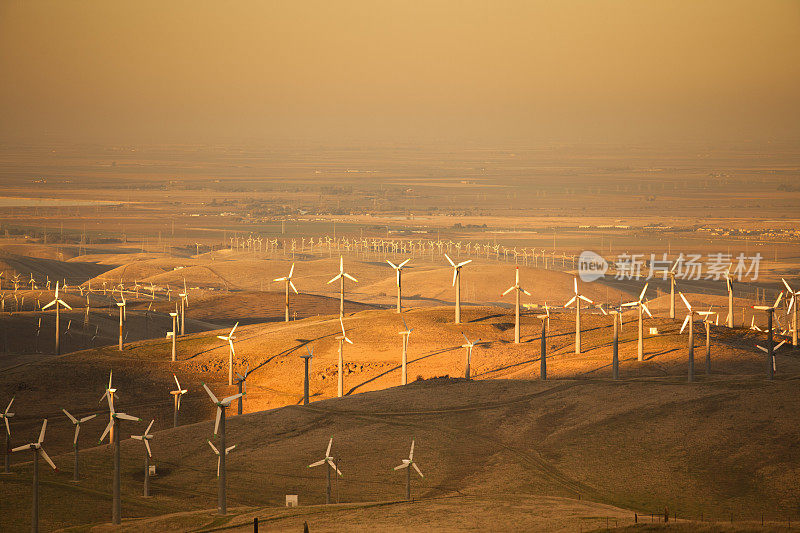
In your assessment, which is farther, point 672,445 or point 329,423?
point 329,423

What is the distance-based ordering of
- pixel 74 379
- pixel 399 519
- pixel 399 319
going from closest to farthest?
pixel 399 519 → pixel 74 379 → pixel 399 319

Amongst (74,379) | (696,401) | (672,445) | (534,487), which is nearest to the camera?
(534,487)

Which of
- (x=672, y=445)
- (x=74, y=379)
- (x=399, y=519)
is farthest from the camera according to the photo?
(x=74, y=379)

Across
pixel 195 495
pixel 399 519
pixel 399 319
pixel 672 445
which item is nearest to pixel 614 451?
pixel 672 445

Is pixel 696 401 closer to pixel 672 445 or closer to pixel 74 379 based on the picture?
pixel 672 445

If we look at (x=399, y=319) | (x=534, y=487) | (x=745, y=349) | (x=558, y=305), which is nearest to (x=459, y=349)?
(x=399, y=319)

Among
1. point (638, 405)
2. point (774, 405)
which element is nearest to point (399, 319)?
point (638, 405)

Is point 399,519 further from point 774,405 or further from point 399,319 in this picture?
point 399,319

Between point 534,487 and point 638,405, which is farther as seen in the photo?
point 638,405

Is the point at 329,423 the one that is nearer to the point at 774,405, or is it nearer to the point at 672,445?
the point at 672,445

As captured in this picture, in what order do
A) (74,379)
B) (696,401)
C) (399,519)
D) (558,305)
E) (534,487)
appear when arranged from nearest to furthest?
(399,519) < (534,487) < (696,401) < (74,379) < (558,305)
